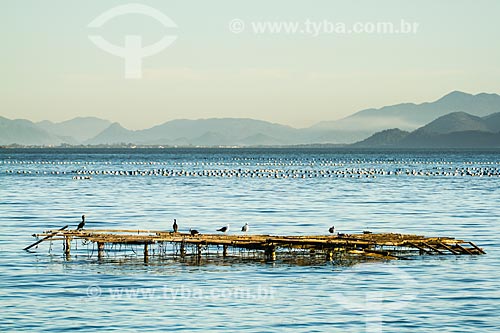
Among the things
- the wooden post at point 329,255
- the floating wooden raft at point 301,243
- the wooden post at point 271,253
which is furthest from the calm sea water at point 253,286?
the wooden post at point 329,255

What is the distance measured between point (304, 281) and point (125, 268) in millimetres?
7968

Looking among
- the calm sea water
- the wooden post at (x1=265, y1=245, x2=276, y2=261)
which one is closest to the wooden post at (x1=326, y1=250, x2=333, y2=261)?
the calm sea water

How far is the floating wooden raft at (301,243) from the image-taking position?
43.8m

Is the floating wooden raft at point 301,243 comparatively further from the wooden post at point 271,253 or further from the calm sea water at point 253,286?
the calm sea water at point 253,286

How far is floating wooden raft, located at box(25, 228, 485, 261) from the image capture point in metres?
43.8

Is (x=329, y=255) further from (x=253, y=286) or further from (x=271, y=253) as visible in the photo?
(x=253, y=286)

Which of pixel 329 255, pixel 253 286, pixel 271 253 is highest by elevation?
pixel 271 253

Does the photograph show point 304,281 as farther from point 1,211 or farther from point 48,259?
point 1,211

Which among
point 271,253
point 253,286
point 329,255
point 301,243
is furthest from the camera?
point 271,253

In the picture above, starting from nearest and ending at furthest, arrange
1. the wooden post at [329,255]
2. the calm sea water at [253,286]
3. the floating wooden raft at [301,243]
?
the calm sea water at [253,286] < the floating wooden raft at [301,243] < the wooden post at [329,255]

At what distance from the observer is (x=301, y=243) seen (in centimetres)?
4338

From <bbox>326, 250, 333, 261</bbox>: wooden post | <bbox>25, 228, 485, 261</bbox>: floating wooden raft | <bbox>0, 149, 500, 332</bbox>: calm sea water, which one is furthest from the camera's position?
<bbox>326, 250, 333, 261</bbox>: wooden post

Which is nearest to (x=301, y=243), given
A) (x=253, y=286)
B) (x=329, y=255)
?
(x=329, y=255)

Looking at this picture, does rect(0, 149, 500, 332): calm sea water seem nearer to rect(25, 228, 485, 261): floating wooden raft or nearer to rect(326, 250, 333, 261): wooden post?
rect(25, 228, 485, 261): floating wooden raft
